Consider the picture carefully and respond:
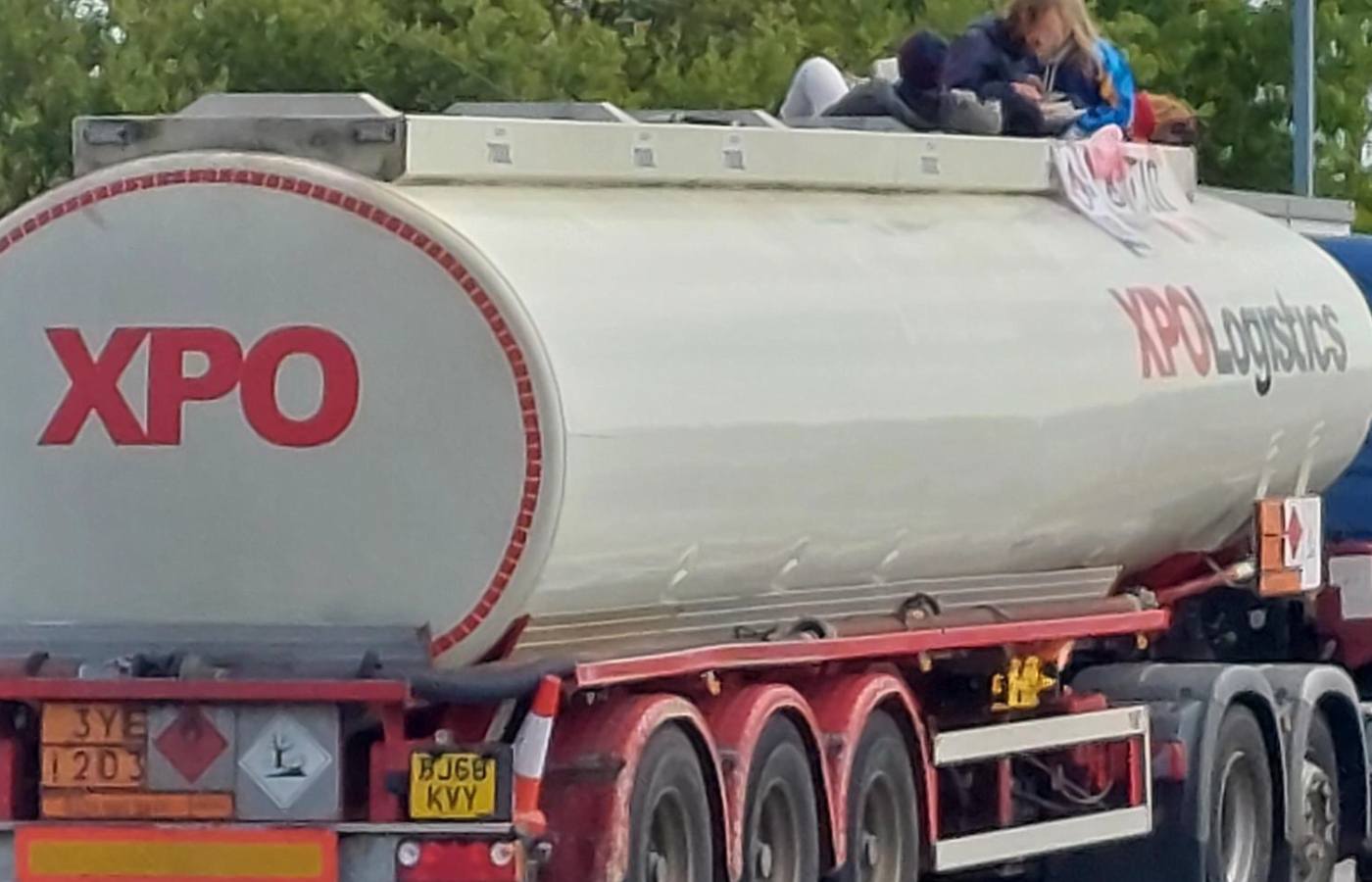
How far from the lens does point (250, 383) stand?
1010 centimetres

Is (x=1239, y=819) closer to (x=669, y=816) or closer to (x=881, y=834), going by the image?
(x=881, y=834)

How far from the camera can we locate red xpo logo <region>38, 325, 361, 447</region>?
1008cm

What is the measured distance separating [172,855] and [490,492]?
48.0 inches

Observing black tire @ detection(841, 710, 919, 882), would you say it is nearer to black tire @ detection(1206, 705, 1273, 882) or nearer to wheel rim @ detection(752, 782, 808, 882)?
wheel rim @ detection(752, 782, 808, 882)

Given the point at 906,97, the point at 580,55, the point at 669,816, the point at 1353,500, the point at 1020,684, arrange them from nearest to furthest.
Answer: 1. the point at 669,816
2. the point at 1020,684
3. the point at 906,97
4. the point at 1353,500
5. the point at 580,55

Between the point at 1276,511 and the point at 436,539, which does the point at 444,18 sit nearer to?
the point at 1276,511

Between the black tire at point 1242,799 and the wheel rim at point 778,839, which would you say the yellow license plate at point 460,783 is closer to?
the wheel rim at point 778,839

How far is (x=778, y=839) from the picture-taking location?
11547 mm

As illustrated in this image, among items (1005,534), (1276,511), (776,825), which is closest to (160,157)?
(776,825)

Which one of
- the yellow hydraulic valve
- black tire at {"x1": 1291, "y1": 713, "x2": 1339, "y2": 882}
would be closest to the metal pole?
black tire at {"x1": 1291, "y1": 713, "x2": 1339, "y2": 882}

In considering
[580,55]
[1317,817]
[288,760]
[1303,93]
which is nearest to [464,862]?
[288,760]

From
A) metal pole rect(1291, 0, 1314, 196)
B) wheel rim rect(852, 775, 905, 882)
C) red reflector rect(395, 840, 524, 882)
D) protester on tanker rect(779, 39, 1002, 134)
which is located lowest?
wheel rim rect(852, 775, 905, 882)

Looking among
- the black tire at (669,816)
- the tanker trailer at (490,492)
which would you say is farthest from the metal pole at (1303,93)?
the black tire at (669,816)

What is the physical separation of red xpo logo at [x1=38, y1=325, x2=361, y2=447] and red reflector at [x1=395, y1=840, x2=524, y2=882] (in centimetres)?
105
